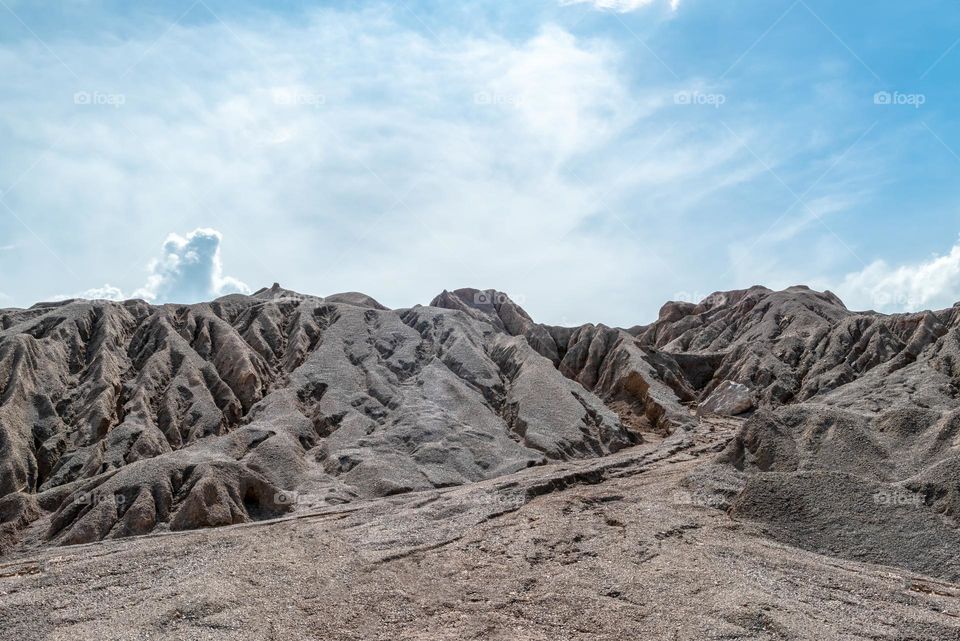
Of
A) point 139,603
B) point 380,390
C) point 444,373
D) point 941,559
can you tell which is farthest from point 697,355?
point 139,603

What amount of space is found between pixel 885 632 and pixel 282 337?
4238 cm

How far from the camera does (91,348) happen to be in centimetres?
4259

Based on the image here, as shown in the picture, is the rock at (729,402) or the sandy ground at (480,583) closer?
the sandy ground at (480,583)

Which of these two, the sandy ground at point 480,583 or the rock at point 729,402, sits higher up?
the rock at point 729,402

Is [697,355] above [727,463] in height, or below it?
above

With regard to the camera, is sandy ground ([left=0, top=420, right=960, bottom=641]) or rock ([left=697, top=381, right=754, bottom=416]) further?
rock ([left=697, top=381, right=754, bottom=416])

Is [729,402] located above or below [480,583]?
above

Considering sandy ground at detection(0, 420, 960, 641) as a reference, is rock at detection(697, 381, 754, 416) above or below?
above

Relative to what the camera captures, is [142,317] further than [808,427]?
Yes

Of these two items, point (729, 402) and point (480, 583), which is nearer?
point (480, 583)

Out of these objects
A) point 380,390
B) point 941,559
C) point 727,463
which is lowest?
point 941,559

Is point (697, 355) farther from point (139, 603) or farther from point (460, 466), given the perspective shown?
point (139, 603)

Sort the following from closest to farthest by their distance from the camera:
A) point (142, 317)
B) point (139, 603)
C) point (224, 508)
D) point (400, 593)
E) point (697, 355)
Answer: point (139, 603), point (400, 593), point (224, 508), point (142, 317), point (697, 355)

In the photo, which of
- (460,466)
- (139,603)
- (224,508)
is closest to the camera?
(139,603)
